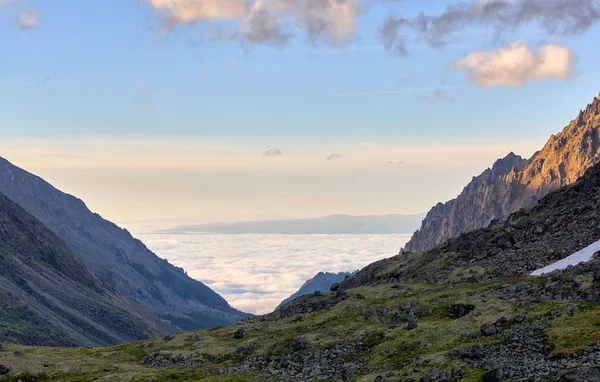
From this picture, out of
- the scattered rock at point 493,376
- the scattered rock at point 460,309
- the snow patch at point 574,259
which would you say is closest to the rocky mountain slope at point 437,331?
the scattered rock at point 493,376

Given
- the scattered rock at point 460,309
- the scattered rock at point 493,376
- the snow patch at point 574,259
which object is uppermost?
the snow patch at point 574,259

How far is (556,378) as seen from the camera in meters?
69.4

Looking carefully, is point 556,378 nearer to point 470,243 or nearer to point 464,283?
point 464,283

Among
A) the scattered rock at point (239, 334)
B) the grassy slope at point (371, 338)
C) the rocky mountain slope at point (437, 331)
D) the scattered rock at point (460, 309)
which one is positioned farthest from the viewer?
the scattered rock at point (239, 334)

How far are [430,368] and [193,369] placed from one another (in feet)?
154

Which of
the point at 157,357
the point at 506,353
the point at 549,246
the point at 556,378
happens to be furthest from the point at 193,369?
the point at 549,246

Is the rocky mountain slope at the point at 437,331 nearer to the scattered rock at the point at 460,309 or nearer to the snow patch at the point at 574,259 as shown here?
the scattered rock at the point at 460,309

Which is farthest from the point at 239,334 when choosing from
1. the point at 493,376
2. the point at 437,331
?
the point at 493,376

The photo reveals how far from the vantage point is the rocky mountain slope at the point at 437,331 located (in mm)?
84500

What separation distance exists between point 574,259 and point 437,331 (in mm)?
45513

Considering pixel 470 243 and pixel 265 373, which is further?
pixel 470 243

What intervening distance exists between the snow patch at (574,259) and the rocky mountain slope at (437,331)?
182 inches

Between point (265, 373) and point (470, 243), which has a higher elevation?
point (470, 243)

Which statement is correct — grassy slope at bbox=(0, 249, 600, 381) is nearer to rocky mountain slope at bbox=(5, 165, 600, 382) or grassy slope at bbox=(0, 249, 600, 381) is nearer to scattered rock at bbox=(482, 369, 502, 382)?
rocky mountain slope at bbox=(5, 165, 600, 382)
